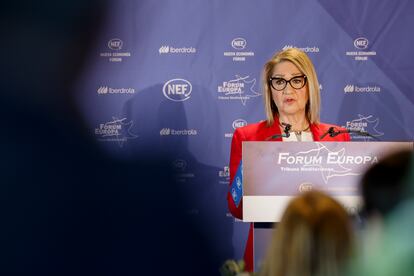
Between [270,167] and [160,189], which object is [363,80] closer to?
[160,189]

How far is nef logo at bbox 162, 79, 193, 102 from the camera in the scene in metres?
6.16

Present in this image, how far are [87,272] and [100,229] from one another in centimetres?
41

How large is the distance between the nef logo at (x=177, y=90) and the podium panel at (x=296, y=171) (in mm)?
2470

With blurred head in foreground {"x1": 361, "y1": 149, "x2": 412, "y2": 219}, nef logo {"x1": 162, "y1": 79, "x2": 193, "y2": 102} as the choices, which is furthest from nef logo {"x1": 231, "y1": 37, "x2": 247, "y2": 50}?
blurred head in foreground {"x1": 361, "y1": 149, "x2": 412, "y2": 219}

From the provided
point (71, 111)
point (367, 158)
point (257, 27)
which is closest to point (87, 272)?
point (71, 111)

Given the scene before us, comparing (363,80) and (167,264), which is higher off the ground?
(363,80)

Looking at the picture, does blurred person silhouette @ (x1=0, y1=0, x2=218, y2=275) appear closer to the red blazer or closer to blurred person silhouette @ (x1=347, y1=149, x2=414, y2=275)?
the red blazer

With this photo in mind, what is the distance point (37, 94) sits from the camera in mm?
6238

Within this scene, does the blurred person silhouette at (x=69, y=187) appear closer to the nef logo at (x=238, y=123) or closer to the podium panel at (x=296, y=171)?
the nef logo at (x=238, y=123)

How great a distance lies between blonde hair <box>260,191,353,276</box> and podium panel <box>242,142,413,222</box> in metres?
2.10

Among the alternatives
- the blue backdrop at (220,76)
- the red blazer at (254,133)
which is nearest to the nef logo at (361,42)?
the blue backdrop at (220,76)

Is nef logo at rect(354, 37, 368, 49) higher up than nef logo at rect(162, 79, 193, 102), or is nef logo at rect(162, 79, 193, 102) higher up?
nef logo at rect(354, 37, 368, 49)

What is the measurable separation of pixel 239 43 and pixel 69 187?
2021 mm

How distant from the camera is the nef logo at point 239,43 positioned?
242 inches
